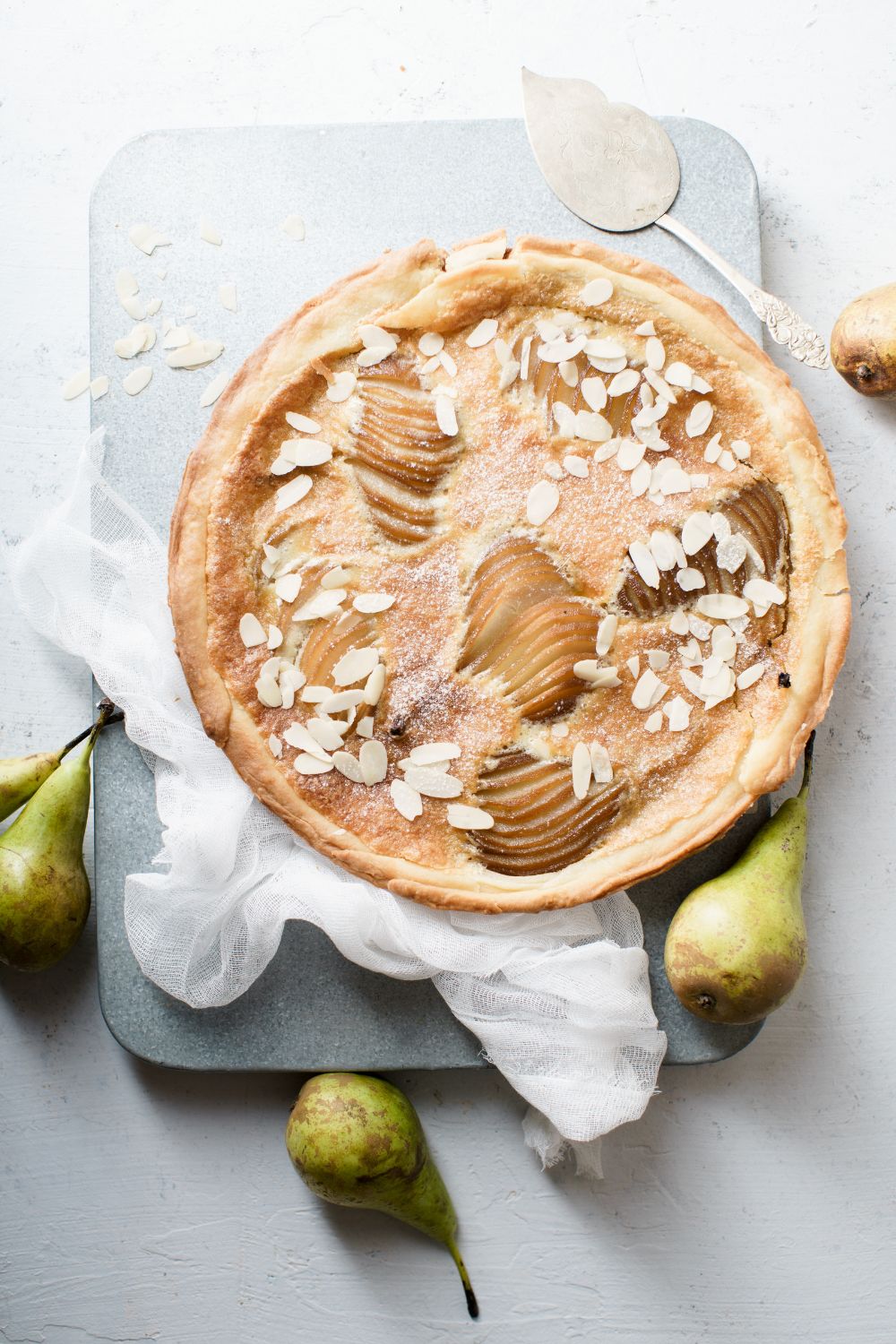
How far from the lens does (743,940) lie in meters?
1.92

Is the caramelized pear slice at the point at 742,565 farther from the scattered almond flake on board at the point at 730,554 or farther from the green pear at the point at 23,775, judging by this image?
the green pear at the point at 23,775

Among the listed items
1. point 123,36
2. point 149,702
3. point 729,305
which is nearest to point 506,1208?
point 149,702

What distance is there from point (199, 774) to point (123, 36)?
5.11 feet

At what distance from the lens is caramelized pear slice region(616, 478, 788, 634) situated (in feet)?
6.68

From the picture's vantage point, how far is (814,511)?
6.73 ft

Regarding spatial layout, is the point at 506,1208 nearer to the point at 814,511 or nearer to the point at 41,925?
the point at 41,925

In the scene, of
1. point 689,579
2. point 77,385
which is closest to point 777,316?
point 689,579

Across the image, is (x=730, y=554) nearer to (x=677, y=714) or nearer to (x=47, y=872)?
(x=677, y=714)

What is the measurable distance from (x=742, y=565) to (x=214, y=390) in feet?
3.48

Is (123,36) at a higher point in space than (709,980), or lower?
higher

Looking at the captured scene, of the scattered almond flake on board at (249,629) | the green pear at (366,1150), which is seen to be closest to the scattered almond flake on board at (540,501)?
the scattered almond flake on board at (249,629)

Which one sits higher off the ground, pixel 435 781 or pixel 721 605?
pixel 721 605

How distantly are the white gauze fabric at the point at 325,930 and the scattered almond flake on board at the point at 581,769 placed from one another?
23 cm

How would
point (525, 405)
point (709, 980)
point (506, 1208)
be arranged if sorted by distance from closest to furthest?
1. point (709, 980)
2. point (525, 405)
3. point (506, 1208)
